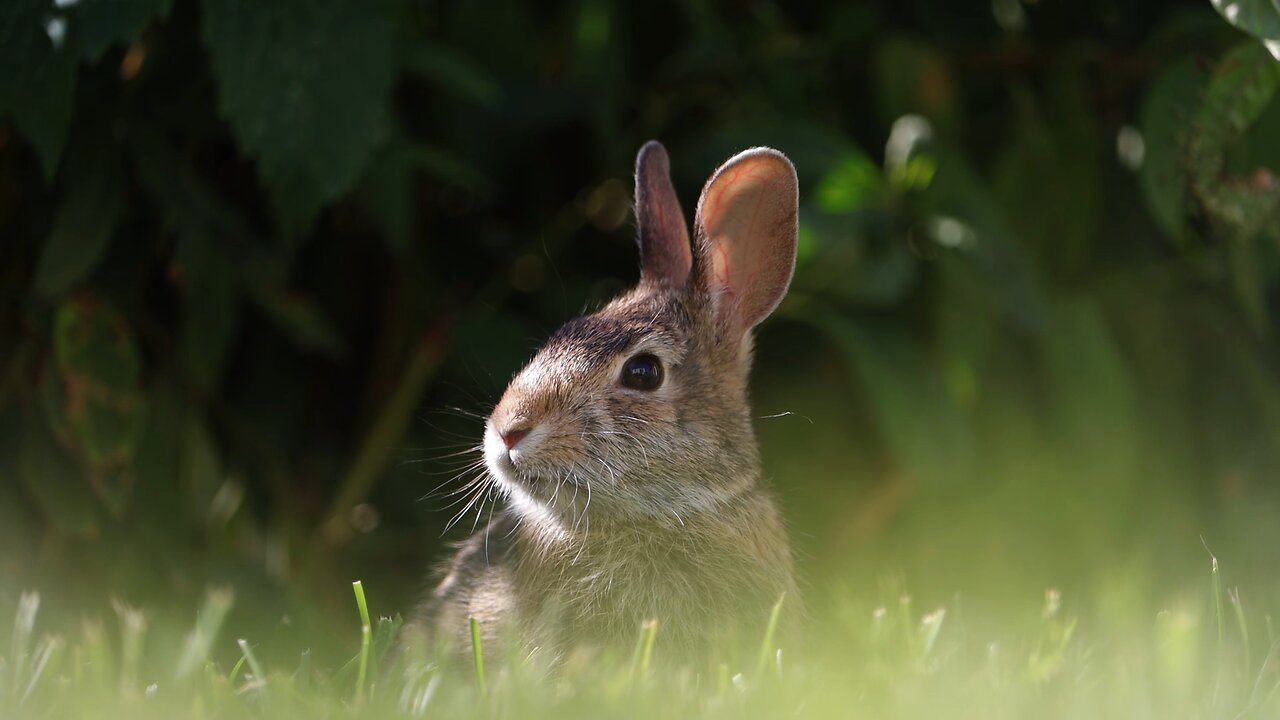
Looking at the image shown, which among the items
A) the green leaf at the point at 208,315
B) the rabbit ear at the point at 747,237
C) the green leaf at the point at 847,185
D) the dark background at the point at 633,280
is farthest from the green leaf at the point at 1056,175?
the green leaf at the point at 208,315

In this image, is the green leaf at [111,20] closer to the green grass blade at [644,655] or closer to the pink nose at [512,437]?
the pink nose at [512,437]

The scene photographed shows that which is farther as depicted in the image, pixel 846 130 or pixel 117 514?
pixel 846 130

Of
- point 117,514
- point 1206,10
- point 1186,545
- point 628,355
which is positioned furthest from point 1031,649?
point 117,514

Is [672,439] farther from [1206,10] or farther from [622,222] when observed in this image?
[1206,10]

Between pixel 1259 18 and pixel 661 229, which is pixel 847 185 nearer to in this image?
pixel 661 229

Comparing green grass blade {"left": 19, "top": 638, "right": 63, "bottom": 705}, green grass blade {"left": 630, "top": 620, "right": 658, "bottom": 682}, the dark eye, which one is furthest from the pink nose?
green grass blade {"left": 19, "top": 638, "right": 63, "bottom": 705}

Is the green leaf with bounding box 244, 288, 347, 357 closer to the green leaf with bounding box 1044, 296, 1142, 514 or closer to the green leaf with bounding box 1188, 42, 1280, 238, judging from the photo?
the green leaf with bounding box 1044, 296, 1142, 514
